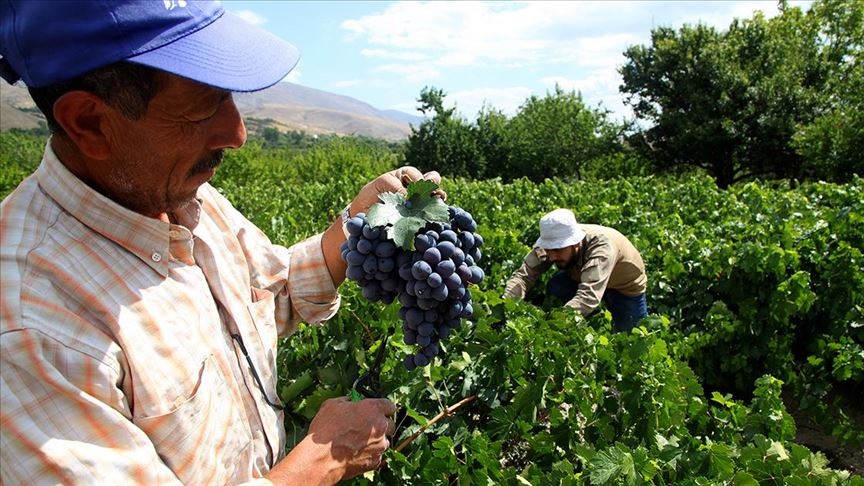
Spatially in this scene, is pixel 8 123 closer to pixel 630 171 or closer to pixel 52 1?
pixel 630 171

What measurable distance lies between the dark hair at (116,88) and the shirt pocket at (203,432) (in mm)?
574

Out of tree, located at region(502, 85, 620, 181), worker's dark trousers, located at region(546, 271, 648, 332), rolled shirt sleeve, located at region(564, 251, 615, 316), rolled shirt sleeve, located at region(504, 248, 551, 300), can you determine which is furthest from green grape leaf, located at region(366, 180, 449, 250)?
tree, located at region(502, 85, 620, 181)

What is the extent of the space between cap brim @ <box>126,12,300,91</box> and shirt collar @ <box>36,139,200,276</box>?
1.03 feet

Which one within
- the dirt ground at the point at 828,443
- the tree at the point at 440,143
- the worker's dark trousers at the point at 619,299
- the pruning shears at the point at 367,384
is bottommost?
the tree at the point at 440,143

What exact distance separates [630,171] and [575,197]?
1941cm

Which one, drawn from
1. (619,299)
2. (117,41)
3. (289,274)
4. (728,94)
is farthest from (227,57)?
(728,94)

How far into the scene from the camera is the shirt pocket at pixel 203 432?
130cm

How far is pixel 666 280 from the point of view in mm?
5602

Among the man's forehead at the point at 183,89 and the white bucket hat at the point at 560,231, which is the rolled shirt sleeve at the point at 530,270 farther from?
the man's forehead at the point at 183,89

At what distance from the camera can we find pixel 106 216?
1.34 metres

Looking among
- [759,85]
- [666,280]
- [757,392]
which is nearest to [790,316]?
[666,280]

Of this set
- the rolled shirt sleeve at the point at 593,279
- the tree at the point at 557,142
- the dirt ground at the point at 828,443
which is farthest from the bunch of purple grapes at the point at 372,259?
the tree at the point at 557,142

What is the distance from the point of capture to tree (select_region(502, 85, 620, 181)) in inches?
1165

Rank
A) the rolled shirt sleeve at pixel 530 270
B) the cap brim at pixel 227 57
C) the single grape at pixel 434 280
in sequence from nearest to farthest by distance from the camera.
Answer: the cap brim at pixel 227 57 → the single grape at pixel 434 280 → the rolled shirt sleeve at pixel 530 270
